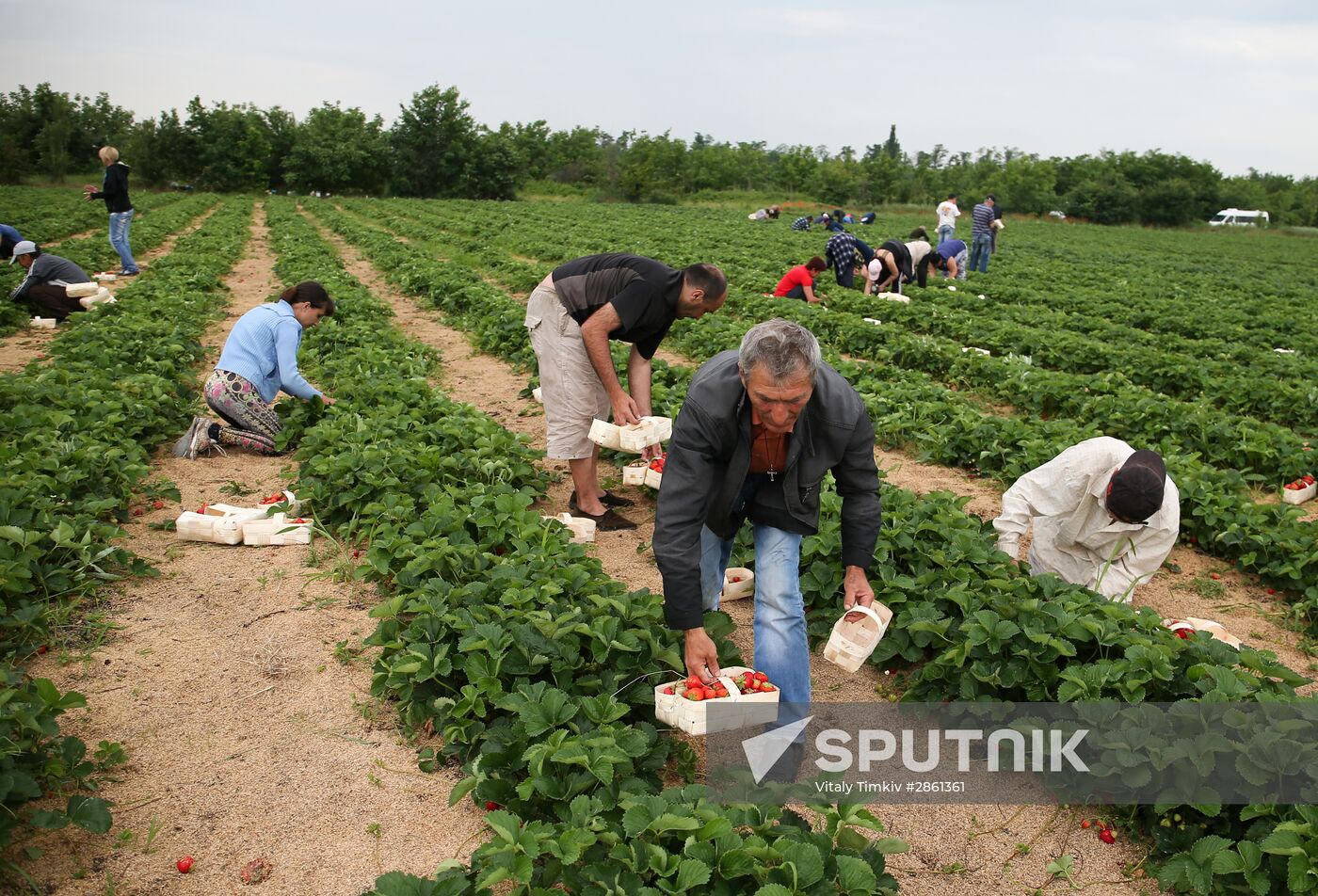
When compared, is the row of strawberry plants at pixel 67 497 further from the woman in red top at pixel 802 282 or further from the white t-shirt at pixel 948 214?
the white t-shirt at pixel 948 214

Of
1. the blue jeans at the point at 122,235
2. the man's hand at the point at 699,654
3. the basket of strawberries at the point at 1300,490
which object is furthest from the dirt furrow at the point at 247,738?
the blue jeans at the point at 122,235

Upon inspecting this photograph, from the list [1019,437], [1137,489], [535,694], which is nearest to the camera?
[535,694]

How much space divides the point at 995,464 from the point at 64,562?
582cm

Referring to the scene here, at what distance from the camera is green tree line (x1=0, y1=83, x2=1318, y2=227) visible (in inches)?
1960

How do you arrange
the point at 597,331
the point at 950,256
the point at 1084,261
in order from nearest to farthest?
1. the point at 597,331
2. the point at 950,256
3. the point at 1084,261

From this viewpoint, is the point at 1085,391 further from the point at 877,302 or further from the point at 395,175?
the point at 395,175

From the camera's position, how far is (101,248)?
15.9 metres

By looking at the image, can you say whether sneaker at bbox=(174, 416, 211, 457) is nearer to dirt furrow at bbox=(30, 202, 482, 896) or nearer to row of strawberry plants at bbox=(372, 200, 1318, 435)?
dirt furrow at bbox=(30, 202, 482, 896)

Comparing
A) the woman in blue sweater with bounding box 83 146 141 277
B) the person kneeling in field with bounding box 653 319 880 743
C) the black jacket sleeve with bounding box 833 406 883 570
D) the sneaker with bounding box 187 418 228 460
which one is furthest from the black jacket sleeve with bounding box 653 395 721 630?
the woman in blue sweater with bounding box 83 146 141 277

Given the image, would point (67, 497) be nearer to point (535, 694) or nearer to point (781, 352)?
point (535, 694)

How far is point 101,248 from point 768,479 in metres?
17.0

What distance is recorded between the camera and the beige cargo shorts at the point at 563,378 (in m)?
4.98

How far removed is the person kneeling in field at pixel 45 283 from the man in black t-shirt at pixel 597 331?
27.0 ft

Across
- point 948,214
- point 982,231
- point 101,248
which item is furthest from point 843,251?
point 101,248
